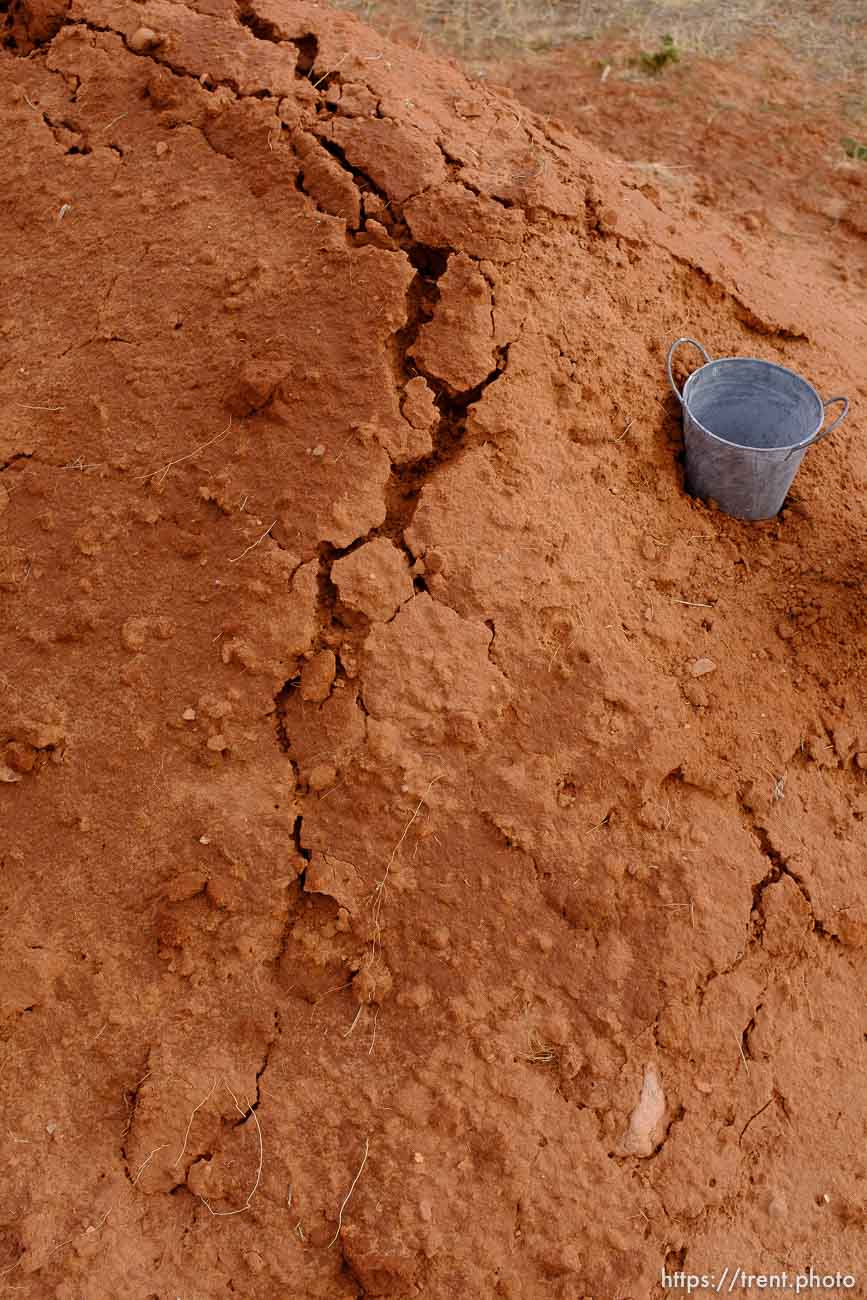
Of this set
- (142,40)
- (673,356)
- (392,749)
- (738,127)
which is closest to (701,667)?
(392,749)

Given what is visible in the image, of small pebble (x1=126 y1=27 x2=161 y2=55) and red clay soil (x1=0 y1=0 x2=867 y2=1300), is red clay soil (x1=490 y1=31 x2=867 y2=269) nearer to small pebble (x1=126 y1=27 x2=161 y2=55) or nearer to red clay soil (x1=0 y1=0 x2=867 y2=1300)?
red clay soil (x1=0 y1=0 x2=867 y2=1300)

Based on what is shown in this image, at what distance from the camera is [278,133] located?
2.99 metres

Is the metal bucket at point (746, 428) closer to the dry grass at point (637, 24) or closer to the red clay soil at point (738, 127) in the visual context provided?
the red clay soil at point (738, 127)

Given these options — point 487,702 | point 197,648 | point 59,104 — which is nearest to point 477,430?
point 487,702

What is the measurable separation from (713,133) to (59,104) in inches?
142

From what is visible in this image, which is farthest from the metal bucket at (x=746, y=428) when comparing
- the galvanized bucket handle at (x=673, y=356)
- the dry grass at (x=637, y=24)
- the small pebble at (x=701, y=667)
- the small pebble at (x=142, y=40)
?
the dry grass at (x=637, y=24)

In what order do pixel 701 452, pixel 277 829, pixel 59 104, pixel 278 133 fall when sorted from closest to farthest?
1. pixel 277 829
2. pixel 701 452
3. pixel 278 133
4. pixel 59 104

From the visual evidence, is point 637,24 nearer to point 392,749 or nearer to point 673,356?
point 673,356

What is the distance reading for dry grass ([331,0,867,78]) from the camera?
5902 mm

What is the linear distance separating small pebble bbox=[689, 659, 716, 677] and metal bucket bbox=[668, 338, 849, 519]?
52 centimetres

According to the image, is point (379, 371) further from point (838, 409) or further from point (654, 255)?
point (838, 409)

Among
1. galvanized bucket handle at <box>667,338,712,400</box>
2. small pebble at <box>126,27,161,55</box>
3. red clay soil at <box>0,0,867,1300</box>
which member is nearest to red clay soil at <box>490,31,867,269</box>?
galvanized bucket handle at <box>667,338,712,400</box>

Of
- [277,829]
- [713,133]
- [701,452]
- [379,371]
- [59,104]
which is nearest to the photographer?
[277,829]

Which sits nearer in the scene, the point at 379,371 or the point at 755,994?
the point at 755,994
